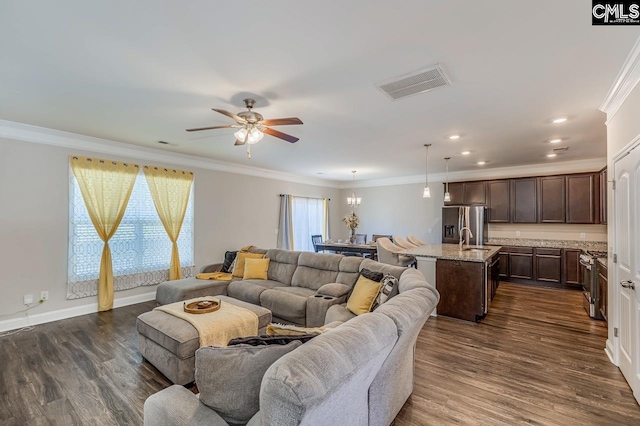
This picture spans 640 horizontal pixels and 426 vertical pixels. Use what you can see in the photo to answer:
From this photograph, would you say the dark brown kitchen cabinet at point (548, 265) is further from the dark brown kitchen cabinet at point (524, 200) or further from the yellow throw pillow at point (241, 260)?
the yellow throw pillow at point (241, 260)

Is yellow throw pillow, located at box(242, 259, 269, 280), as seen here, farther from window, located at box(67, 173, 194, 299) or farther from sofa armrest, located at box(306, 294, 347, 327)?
window, located at box(67, 173, 194, 299)

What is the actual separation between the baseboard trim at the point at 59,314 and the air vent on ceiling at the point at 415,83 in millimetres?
5151

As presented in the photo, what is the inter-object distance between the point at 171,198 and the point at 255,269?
2205mm

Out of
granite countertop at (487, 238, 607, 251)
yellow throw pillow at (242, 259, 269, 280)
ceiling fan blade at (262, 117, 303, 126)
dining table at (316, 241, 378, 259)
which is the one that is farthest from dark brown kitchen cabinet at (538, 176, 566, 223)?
ceiling fan blade at (262, 117, 303, 126)

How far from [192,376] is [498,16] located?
3.60 m

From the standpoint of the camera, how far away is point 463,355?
3.12 meters

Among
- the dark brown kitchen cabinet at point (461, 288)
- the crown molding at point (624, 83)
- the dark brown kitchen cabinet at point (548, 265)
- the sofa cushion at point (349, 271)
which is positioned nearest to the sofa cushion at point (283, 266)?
the sofa cushion at point (349, 271)

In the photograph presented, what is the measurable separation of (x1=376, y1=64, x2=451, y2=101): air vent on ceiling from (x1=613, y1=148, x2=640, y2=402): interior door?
171 cm

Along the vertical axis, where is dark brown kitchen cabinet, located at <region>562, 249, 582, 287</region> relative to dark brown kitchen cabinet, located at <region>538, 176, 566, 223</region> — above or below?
below

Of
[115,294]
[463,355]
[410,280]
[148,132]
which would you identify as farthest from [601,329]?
[115,294]

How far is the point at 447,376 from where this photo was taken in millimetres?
2703

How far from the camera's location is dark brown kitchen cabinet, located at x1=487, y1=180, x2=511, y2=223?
6.76 meters

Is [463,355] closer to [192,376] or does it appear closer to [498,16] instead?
[192,376]

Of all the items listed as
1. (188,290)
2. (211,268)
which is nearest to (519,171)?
(211,268)
